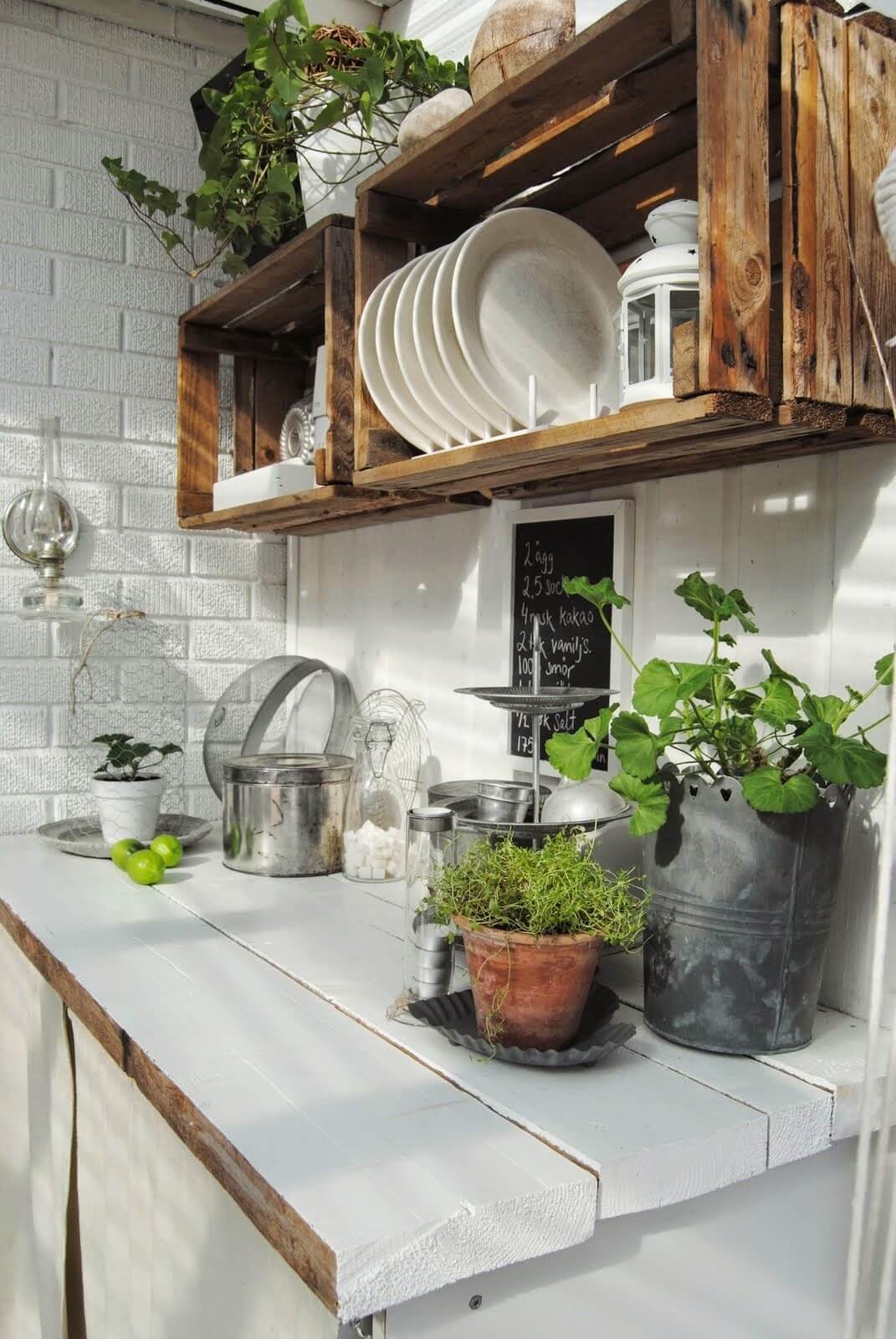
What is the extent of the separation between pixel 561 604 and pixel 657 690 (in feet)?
1.84

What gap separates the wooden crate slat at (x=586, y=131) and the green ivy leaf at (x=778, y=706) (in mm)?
595

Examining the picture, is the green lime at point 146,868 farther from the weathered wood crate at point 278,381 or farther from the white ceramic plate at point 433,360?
the white ceramic plate at point 433,360

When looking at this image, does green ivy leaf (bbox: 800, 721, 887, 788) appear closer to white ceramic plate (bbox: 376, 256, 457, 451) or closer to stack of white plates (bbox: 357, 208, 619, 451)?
stack of white plates (bbox: 357, 208, 619, 451)

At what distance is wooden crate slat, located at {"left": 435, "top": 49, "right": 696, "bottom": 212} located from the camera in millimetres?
1115

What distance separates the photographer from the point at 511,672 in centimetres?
170

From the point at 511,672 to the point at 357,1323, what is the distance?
3.31 ft

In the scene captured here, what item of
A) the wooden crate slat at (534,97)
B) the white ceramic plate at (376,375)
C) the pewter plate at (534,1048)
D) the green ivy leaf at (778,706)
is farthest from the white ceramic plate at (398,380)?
the pewter plate at (534,1048)

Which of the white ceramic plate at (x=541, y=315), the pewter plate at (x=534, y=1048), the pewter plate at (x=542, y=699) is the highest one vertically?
the white ceramic plate at (x=541, y=315)

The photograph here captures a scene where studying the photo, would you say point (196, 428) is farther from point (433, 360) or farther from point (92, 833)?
point (433, 360)

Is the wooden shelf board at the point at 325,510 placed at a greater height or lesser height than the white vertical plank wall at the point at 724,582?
greater

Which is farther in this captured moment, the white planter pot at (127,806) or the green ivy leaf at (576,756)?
the white planter pot at (127,806)

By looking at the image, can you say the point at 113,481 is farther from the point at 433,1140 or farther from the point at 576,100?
the point at 433,1140

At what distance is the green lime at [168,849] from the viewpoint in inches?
69.7

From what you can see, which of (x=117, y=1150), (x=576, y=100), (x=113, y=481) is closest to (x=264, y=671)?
(x=113, y=481)
